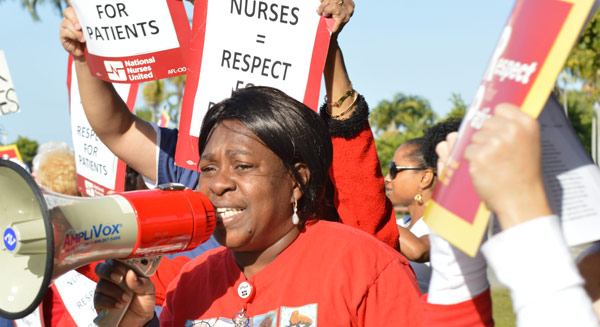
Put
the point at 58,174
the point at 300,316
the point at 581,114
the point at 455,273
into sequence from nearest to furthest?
the point at 455,273 → the point at 300,316 → the point at 58,174 → the point at 581,114

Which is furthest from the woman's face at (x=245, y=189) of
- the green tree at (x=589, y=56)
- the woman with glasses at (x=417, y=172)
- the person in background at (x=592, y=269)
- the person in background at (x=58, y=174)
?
the green tree at (x=589, y=56)

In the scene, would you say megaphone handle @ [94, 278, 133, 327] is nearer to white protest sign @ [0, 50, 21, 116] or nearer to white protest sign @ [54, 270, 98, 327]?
white protest sign @ [54, 270, 98, 327]

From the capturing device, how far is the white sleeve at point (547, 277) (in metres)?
1.26

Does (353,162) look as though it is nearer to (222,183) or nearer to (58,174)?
(222,183)

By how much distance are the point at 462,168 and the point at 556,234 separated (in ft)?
0.69

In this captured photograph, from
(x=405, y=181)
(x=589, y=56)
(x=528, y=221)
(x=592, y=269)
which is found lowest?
(x=589, y=56)

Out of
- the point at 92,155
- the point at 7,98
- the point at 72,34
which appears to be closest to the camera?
the point at 72,34

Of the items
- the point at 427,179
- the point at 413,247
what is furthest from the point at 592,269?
the point at 427,179

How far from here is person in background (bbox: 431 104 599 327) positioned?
4.16 feet

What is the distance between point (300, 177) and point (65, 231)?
0.86 metres

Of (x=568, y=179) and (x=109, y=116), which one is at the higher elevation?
(x=568, y=179)

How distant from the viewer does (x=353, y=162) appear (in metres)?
2.69

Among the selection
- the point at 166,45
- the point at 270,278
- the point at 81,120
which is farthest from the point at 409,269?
the point at 81,120

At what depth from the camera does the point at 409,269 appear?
2344 mm
